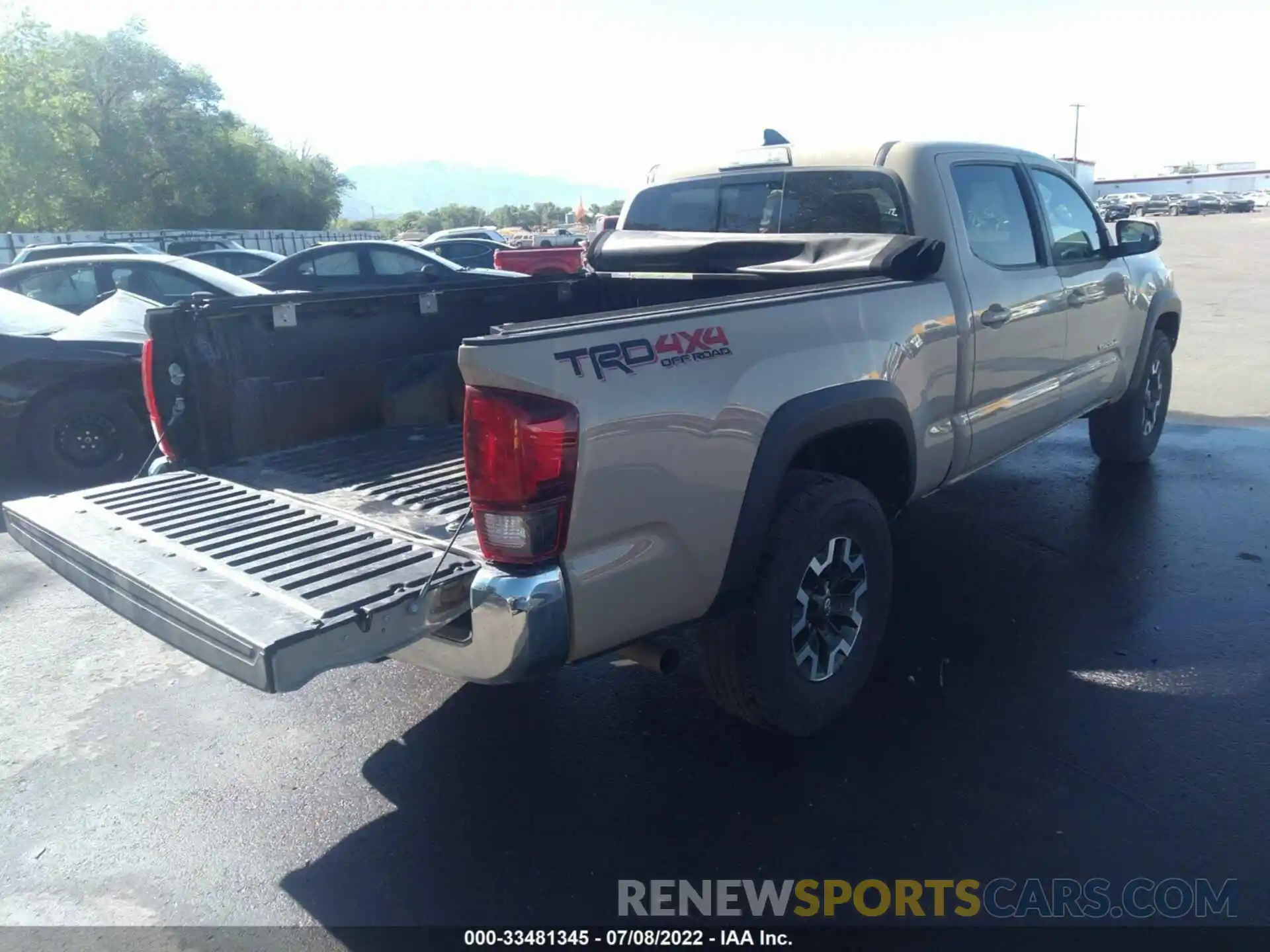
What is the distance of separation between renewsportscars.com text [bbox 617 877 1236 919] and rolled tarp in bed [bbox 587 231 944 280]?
2.31 meters

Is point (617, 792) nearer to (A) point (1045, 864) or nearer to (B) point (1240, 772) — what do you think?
(A) point (1045, 864)

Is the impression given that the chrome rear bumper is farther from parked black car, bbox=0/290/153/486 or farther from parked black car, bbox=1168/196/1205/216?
parked black car, bbox=1168/196/1205/216

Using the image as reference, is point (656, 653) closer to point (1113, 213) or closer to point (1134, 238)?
point (1134, 238)

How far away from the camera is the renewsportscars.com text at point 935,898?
2768 millimetres

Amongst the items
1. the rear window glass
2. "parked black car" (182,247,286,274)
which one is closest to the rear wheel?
the rear window glass

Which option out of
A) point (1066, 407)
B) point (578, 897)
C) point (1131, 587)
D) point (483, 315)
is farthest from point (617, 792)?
point (1066, 407)

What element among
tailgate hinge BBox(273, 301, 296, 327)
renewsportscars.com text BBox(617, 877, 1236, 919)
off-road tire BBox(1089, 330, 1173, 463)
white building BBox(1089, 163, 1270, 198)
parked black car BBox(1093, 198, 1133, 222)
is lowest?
renewsportscars.com text BBox(617, 877, 1236, 919)

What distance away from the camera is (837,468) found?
3938mm

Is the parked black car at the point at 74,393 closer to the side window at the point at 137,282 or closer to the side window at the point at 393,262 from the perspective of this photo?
the side window at the point at 137,282

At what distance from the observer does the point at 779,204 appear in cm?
483

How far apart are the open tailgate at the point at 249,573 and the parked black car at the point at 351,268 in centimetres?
976

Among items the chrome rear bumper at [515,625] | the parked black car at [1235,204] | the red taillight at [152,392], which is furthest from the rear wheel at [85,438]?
the parked black car at [1235,204]

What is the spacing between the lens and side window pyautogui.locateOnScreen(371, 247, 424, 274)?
13.6m

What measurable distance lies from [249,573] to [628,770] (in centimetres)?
145
